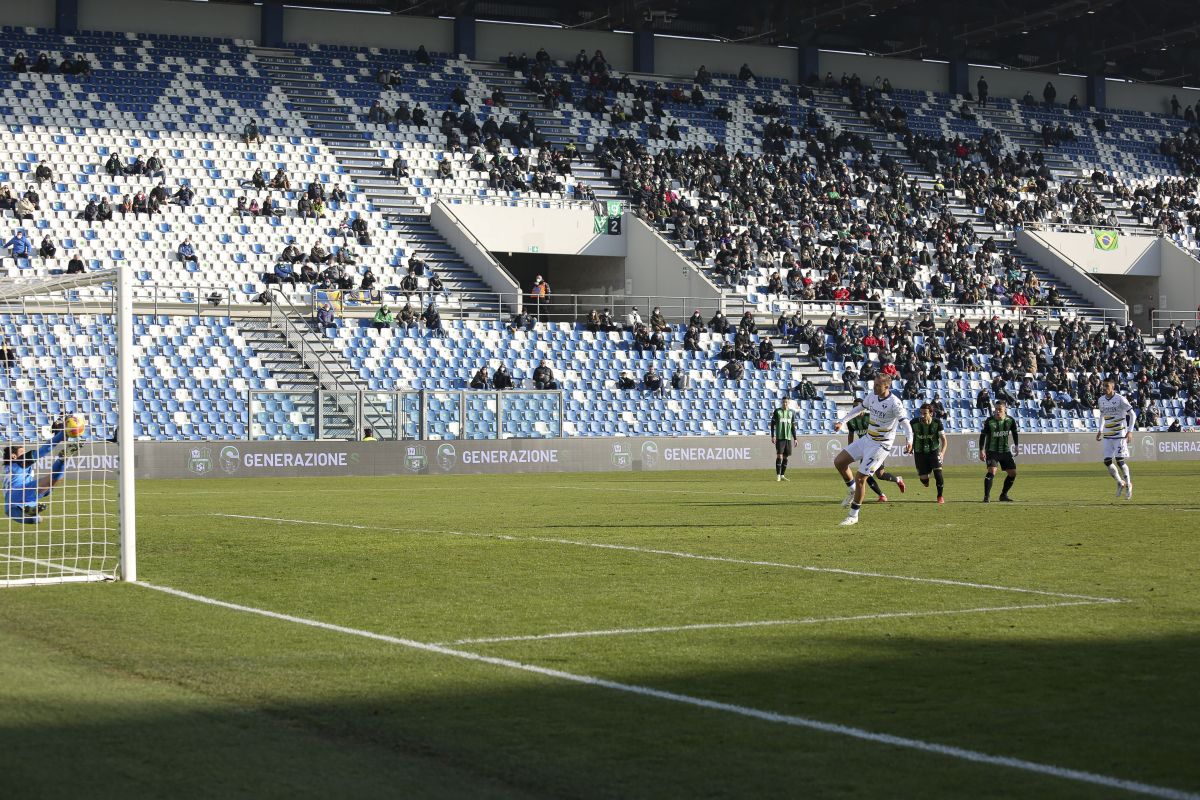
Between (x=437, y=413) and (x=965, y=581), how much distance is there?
28222mm

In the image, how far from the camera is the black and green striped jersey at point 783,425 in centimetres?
3734

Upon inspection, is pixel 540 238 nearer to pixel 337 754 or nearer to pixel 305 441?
pixel 305 441

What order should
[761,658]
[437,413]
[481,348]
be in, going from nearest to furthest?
[761,658]
[437,413]
[481,348]

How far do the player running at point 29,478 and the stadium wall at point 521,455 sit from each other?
38.9 ft

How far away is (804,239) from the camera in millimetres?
57562

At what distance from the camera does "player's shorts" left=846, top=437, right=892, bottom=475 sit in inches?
792

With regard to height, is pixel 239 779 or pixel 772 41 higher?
pixel 772 41

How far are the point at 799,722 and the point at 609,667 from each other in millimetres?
1869

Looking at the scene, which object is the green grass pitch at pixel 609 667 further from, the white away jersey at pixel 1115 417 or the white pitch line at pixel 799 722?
the white away jersey at pixel 1115 417

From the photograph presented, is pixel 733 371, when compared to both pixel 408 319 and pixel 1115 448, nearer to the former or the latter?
pixel 408 319

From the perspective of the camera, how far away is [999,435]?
84.3 ft

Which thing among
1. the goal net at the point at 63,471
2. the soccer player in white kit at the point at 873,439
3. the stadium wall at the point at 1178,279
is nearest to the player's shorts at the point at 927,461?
the soccer player in white kit at the point at 873,439

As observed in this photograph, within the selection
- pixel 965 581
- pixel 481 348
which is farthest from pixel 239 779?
pixel 481 348

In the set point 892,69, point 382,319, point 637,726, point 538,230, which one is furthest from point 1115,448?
point 892,69
